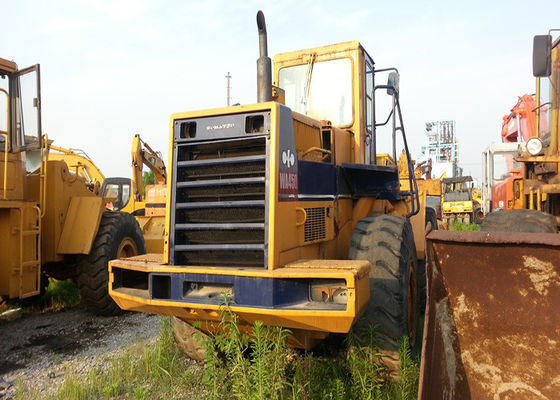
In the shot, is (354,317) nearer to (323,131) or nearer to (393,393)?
(393,393)

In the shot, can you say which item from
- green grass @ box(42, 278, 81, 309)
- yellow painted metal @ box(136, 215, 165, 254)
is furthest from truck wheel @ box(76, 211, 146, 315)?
yellow painted metal @ box(136, 215, 165, 254)

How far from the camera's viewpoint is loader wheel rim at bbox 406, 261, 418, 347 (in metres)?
4.18

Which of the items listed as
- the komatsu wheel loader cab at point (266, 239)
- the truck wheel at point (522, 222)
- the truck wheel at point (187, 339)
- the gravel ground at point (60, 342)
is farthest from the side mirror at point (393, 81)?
the gravel ground at point (60, 342)

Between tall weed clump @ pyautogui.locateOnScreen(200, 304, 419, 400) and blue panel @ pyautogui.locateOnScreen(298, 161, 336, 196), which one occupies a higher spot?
blue panel @ pyautogui.locateOnScreen(298, 161, 336, 196)

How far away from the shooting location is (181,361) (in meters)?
4.34

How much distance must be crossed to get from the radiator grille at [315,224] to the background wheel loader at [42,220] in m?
3.55

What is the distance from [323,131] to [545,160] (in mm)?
2413

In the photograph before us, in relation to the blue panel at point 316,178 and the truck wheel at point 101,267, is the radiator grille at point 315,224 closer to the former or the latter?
the blue panel at point 316,178

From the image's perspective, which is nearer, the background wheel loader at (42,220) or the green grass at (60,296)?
the background wheel loader at (42,220)

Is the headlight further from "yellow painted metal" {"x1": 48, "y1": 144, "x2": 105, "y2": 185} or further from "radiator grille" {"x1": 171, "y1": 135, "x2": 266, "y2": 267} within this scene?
"yellow painted metal" {"x1": 48, "y1": 144, "x2": 105, "y2": 185}

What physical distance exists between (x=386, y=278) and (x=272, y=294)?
1115 millimetres

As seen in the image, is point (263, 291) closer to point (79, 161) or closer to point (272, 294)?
point (272, 294)

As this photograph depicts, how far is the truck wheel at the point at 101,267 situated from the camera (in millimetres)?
6188

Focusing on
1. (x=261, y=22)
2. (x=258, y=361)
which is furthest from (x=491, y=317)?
(x=261, y=22)
